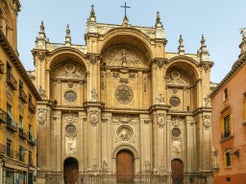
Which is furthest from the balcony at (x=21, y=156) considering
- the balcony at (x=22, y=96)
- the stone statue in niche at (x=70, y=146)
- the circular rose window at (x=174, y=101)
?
the circular rose window at (x=174, y=101)

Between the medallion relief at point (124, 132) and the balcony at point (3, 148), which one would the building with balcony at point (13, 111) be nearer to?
the balcony at point (3, 148)

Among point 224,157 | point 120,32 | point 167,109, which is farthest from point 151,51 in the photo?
point 224,157

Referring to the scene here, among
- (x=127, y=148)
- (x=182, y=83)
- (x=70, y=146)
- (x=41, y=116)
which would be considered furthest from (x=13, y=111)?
(x=182, y=83)

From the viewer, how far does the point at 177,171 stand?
41.8 metres

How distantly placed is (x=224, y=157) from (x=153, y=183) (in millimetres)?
13376

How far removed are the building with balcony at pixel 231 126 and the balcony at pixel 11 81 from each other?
1398cm

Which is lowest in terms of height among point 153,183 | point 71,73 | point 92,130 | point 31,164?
point 153,183

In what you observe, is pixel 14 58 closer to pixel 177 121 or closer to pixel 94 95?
pixel 94 95

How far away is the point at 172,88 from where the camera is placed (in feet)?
143

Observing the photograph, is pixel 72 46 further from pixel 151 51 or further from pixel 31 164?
pixel 31 164

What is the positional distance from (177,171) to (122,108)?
929 cm

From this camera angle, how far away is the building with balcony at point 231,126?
76.0ft

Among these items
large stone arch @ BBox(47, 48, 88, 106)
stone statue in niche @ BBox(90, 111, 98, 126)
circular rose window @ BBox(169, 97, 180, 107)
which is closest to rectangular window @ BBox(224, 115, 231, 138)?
stone statue in niche @ BBox(90, 111, 98, 126)

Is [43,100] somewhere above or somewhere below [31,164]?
above
